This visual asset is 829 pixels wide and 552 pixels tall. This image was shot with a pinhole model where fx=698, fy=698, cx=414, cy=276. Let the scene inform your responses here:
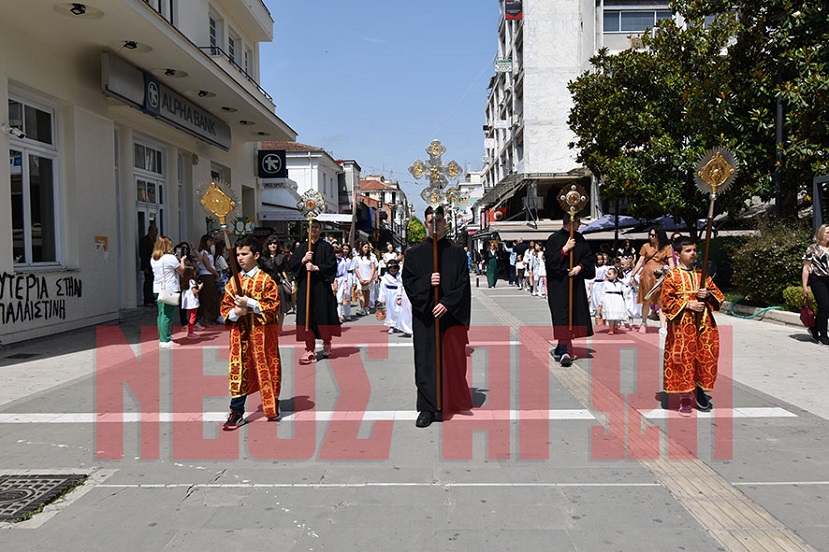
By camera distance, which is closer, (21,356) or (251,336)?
(251,336)

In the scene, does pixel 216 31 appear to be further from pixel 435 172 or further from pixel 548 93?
pixel 548 93

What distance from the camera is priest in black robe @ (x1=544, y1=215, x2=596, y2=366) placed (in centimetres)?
887

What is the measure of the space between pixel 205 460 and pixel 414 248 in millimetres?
2503

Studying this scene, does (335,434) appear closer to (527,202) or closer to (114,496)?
(114,496)

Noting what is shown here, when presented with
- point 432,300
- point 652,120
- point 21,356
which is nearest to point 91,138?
point 21,356

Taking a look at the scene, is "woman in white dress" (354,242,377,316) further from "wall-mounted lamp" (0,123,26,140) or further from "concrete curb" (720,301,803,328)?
"concrete curb" (720,301,803,328)

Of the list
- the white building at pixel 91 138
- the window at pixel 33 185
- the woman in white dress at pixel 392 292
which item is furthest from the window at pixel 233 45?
the woman in white dress at pixel 392 292

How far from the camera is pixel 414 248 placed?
20.7 ft

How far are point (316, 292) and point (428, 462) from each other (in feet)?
15.3

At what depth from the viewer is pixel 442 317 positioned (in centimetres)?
624

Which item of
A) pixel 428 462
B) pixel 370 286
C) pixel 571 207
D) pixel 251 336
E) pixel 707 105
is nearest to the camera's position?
pixel 428 462

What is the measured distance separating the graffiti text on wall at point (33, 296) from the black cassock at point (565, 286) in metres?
8.12

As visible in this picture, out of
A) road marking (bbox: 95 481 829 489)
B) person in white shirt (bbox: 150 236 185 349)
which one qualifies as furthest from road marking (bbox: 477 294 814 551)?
person in white shirt (bbox: 150 236 185 349)

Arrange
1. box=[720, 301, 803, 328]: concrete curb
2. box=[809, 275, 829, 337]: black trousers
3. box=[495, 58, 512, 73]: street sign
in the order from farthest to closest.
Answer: box=[495, 58, 512, 73]: street sign < box=[720, 301, 803, 328]: concrete curb < box=[809, 275, 829, 337]: black trousers
